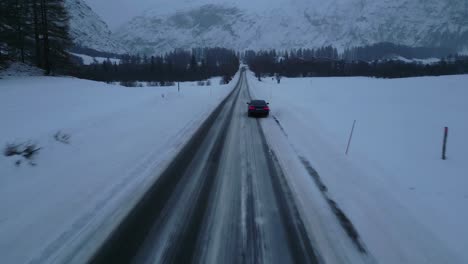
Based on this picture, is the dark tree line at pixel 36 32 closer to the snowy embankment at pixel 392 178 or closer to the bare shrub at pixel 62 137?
the bare shrub at pixel 62 137

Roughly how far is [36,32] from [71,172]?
104 ft

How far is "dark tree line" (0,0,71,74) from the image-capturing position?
2945 centimetres

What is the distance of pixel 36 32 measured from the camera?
Answer: 101 ft

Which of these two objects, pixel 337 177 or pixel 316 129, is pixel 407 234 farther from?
pixel 316 129

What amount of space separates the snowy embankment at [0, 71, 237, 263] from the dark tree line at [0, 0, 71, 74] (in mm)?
17742

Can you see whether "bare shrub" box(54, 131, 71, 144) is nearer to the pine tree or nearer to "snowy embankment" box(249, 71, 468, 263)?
"snowy embankment" box(249, 71, 468, 263)

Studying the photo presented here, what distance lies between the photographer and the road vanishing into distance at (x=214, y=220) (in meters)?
4.55

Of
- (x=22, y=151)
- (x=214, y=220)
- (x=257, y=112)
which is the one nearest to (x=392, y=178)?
(x=214, y=220)

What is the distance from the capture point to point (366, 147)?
39.1 ft

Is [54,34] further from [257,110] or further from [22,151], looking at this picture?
[22,151]

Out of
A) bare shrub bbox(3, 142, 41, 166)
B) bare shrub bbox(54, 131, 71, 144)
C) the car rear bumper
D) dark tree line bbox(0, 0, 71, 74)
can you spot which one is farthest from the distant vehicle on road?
dark tree line bbox(0, 0, 71, 74)

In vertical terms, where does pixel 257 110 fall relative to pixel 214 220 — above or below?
above

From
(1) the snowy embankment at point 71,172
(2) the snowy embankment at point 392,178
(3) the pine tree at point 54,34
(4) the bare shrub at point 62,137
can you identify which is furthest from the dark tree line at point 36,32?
(2) the snowy embankment at point 392,178

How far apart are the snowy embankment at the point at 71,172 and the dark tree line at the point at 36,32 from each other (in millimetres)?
17742
